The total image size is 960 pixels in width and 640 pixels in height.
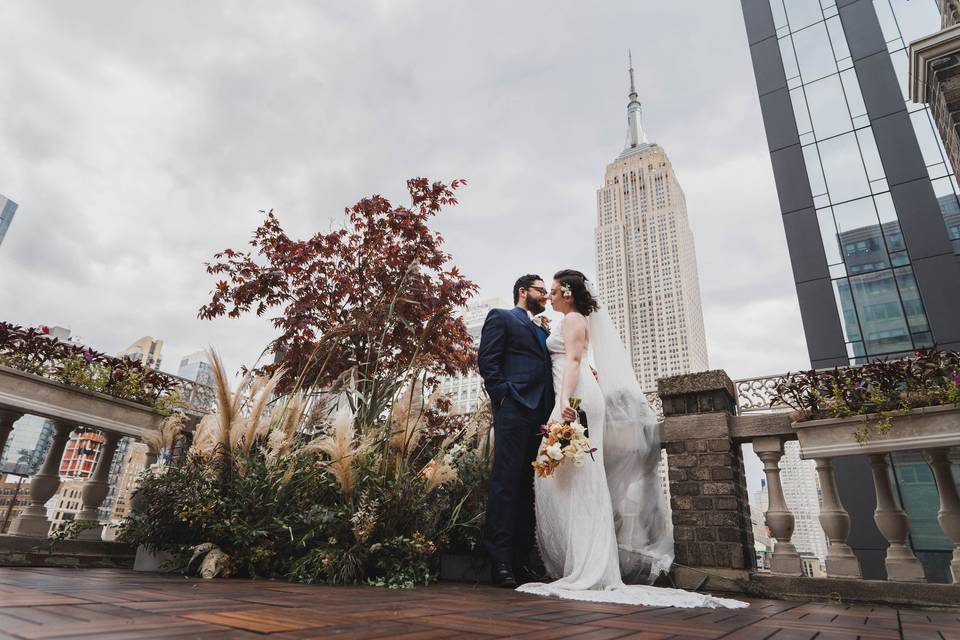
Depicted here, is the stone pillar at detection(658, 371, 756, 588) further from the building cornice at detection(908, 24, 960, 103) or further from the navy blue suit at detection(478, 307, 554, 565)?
the building cornice at detection(908, 24, 960, 103)

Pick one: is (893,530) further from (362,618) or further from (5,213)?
(5,213)

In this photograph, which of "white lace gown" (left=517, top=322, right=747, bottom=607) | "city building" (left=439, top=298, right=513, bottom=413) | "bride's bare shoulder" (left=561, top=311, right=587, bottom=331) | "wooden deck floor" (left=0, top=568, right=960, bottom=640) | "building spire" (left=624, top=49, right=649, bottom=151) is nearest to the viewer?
"wooden deck floor" (left=0, top=568, right=960, bottom=640)

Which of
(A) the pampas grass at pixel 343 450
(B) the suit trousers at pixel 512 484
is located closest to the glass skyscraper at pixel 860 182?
(B) the suit trousers at pixel 512 484

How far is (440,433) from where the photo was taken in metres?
3.52

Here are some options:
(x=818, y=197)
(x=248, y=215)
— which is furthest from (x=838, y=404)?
(x=818, y=197)

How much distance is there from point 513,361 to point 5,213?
141948 millimetres

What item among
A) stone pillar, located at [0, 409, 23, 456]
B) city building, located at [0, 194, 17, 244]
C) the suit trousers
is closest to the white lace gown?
the suit trousers

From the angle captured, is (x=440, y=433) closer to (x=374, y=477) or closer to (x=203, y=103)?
(x=374, y=477)

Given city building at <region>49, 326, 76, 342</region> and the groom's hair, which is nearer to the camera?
city building at <region>49, 326, 76, 342</region>

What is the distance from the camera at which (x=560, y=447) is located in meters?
2.63

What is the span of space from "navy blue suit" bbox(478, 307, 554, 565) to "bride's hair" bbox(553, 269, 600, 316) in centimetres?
36

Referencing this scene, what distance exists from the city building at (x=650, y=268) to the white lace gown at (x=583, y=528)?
2341 inches

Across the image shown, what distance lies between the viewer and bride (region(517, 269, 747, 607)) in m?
2.48

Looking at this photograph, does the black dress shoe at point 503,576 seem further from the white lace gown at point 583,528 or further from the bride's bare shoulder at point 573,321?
the bride's bare shoulder at point 573,321
